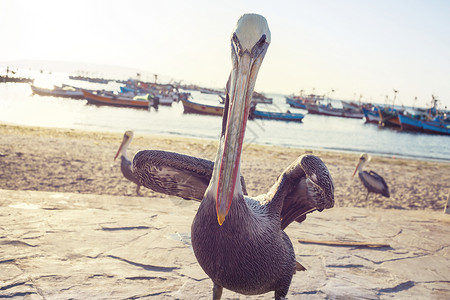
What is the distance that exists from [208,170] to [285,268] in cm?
80

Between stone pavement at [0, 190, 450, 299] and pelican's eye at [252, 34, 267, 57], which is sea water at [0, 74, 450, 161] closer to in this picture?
stone pavement at [0, 190, 450, 299]

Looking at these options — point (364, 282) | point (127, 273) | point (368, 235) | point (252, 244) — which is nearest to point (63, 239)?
point (127, 273)

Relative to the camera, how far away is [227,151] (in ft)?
6.11

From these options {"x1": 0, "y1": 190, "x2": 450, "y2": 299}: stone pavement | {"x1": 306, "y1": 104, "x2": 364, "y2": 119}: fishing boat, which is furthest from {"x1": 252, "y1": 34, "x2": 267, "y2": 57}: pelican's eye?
{"x1": 306, "y1": 104, "x2": 364, "y2": 119}: fishing boat

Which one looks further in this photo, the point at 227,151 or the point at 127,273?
the point at 127,273

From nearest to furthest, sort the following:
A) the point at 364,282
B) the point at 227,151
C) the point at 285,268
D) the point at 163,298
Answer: the point at 227,151 < the point at 285,268 < the point at 163,298 < the point at 364,282

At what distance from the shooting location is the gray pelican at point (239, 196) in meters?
1.85

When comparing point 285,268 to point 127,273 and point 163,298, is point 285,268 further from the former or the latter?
point 127,273

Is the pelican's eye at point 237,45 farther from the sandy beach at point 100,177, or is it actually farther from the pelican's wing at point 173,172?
the sandy beach at point 100,177

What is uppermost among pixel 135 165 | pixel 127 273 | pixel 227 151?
pixel 227 151

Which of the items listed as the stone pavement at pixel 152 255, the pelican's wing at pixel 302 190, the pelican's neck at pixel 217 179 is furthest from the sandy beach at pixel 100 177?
the pelican's neck at pixel 217 179

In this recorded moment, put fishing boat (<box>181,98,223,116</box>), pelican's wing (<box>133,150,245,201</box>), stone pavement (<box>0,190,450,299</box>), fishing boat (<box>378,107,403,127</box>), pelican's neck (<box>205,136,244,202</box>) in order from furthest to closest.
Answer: fishing boat (<box>378,107,403,127</box>), fishing boat (<box>181,98,223,116</box>), stone pavement (<box>0,190,450,299</box>), pelican's wing (<box>133,150,245,201</box>), pelican's neck (<box>205,136,244,202</box>)

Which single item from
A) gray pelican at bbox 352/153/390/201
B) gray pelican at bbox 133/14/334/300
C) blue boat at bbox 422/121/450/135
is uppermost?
blue boat at bbox 422/121/450/135

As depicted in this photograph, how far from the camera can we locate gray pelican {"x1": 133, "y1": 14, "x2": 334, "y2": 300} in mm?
1852
